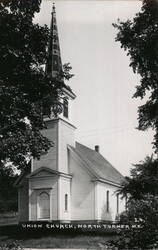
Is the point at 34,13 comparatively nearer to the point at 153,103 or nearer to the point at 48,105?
the point at 48,105

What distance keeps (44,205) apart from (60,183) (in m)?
2.16

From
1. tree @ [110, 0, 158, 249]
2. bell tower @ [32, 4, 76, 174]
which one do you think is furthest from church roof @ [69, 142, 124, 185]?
tree @ [110, 0, 158, 249]

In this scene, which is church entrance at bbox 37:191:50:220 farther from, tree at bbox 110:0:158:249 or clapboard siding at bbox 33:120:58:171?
tree at bbox 110:0:158:249

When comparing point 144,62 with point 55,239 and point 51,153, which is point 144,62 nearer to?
point 55,239

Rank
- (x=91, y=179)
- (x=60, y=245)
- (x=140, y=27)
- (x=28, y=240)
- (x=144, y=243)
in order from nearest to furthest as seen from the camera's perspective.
A: (x=144, y=243), (x=140, y=27), (x=60, y=245), (x=28, y=240), (x=91, y=179)

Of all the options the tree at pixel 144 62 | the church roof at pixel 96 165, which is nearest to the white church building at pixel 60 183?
the church roof at pixel 96 165

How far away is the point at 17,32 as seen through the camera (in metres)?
17.7

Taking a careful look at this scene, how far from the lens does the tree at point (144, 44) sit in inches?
Answer: 645

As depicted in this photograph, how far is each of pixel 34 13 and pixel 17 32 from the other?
45.9 inches

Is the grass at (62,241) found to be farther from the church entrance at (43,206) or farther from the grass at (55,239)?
the church entrance at (43,206)

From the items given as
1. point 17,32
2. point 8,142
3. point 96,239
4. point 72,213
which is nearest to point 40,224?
point 72,213

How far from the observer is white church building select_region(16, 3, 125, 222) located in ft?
102

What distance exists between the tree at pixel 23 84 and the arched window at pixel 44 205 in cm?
1223

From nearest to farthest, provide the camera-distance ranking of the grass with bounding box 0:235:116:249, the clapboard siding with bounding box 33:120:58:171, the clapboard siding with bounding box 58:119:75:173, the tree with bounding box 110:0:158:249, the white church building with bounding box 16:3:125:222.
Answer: the tree with bounding box 110:0:158:249
the grass with bounding box 0:235:116:249
the white church building with bounding box 16:3:125:222
the clapboard siding with bounding box 33:120:58:171
the clapboard siding with bounding box 58:119:75:173
